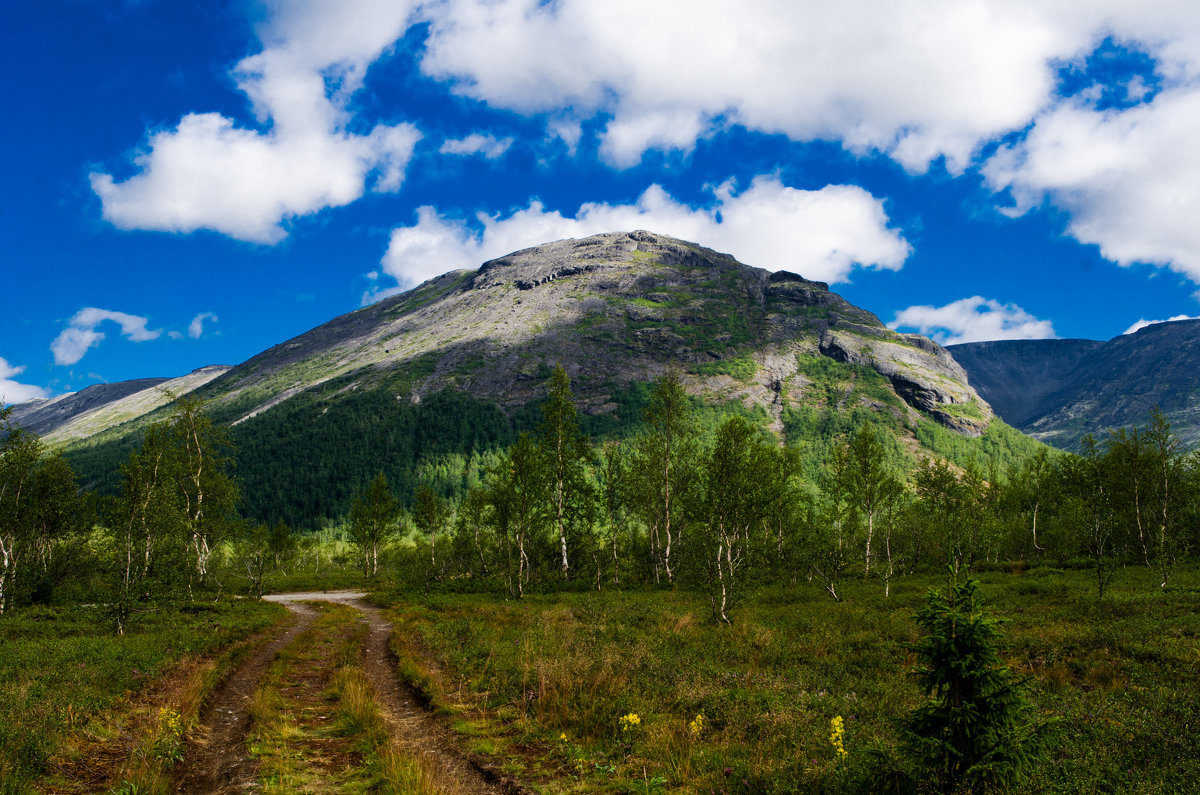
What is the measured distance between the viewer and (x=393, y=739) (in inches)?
469

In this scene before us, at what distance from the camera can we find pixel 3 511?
32.9m

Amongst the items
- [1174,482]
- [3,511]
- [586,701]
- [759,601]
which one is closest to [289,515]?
[3,511]

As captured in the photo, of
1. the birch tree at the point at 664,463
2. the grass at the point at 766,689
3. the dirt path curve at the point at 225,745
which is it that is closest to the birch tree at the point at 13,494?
the dirt path curve at the point at 225,745

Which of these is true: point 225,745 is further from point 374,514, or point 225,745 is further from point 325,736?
point 374,514

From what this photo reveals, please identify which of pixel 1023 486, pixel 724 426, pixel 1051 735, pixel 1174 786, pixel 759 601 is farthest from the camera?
pixel 1023 486

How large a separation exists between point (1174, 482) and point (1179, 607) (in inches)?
1305

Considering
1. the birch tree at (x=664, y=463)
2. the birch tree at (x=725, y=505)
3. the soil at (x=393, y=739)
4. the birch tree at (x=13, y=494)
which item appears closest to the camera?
the soil at (x=393, y=739)

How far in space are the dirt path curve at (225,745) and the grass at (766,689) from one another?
191 inches

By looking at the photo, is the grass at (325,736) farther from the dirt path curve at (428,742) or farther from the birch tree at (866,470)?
the birch tree at (866,470)

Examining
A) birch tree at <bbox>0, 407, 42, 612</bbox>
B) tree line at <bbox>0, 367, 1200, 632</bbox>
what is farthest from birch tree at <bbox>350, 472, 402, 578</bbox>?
birch tree at <bbox>0, 407, 42, 612</bbox>

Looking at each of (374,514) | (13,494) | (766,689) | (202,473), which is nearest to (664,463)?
(766,689)

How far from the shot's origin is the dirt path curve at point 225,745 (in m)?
10.4

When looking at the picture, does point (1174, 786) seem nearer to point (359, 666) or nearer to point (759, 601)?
point (359, 666)

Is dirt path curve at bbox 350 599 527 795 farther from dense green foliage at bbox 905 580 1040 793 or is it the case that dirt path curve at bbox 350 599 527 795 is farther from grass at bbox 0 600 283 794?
dense green foliage at bbox 905 580 1040 793
